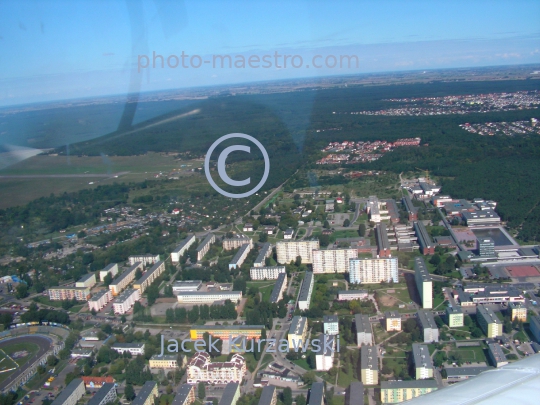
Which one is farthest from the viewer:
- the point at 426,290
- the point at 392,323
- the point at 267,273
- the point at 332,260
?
the point at 332,260

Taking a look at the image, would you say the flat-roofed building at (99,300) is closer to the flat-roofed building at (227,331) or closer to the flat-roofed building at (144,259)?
the flat-roofed building at (144,259)

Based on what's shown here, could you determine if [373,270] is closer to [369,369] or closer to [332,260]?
[332,260]

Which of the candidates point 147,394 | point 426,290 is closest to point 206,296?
point 147,394

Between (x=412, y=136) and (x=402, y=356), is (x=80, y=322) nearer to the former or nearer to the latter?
(x=402, y=356)

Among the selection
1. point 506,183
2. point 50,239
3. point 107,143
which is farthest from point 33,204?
point 506,183

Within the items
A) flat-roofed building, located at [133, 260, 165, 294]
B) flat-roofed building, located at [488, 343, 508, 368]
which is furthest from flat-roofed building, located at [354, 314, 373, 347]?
flat-roofed building, located at [133, 260, 165, 294]

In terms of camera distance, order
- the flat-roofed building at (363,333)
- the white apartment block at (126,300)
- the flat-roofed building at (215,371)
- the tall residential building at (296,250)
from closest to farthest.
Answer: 1. the flat-roofed building at (215,371)
2. the flat-roofed building at (363,333)
3. the white apartment block at (126,300)
4. the tall residential building at (296,250)

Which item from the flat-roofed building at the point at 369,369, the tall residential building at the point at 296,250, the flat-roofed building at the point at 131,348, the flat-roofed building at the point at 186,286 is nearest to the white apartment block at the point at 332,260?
the tall residential building at the point at 296,250
